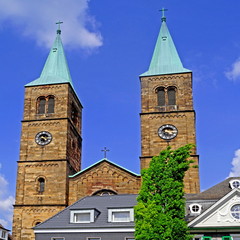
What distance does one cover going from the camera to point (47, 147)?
4775cm

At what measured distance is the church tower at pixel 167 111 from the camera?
46.5 meters

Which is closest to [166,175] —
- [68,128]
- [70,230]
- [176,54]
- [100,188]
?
[70,230]

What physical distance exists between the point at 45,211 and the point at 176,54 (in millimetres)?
20429

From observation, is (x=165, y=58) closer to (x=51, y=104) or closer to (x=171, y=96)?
(x=171, y=96)

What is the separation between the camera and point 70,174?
4781 centimetres

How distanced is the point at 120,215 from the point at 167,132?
14.7m

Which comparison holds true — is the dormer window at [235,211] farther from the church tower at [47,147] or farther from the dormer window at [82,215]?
the church tower at [47,147]

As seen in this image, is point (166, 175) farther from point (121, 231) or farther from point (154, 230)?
point (121, 231)

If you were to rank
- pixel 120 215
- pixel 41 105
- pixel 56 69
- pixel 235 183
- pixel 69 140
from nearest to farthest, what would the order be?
pixel 235 183
pixel 120 215
pixel 69 140
pixel 41 105
pixel 56 69

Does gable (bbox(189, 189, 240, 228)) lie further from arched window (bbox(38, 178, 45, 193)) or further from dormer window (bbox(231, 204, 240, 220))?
arched window (bbox(38, 178, 45, 193))

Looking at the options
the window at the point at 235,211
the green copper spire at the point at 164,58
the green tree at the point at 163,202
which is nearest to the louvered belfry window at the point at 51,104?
the green copper spire at the point at 164,58

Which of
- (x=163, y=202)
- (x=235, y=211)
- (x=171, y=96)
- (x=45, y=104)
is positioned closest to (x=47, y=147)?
(x=45, y=104)

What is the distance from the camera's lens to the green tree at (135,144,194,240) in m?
26.4

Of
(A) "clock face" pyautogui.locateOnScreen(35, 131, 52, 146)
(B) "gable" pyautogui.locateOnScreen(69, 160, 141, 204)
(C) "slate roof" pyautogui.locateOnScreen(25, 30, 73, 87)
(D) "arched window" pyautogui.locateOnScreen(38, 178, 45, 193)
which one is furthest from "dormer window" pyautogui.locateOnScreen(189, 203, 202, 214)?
(C) "slate roof" pyautogui.locateOnScreen(25, 30, 73, 87)
